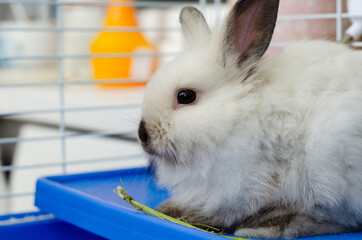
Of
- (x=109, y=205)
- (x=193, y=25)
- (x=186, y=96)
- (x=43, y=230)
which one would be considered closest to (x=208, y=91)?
(x=186, y=96)

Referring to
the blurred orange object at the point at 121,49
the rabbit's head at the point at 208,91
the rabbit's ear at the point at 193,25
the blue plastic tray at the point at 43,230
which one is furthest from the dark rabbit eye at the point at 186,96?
the blurred orange object at the point at 121,49

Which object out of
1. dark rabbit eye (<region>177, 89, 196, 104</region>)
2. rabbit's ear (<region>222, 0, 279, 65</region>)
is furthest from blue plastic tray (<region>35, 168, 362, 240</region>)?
rabbit's ear (<region>222, 0, 279, 65</region>)

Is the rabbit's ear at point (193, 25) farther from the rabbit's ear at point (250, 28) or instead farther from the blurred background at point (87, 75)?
the blurred background at point (87, 75)

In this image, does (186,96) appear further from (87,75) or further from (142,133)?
(87,75)

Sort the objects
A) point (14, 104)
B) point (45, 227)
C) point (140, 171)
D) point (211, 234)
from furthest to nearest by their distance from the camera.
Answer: point (14, 104), point (140, 171), point (45, 227), point (211, 234)

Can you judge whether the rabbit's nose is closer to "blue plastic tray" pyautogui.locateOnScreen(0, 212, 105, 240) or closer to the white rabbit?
the white rabbit

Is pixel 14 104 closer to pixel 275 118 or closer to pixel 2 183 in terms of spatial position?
pixel 2 183

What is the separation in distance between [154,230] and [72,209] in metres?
0.27

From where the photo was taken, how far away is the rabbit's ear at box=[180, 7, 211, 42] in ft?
2.89

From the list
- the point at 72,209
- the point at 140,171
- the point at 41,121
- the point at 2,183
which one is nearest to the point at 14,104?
the point at 41,121

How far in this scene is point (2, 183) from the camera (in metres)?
2.12

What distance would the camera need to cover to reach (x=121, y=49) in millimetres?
1858

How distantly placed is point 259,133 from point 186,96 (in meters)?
0.13

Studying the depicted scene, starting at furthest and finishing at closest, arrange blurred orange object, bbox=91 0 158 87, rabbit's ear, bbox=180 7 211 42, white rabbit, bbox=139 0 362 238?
blurred orange object, bbox=91 0 158 87 < rabbit's ear, bbox=180 7 211 42 < white rabbit, bbox=139 0 362 238
